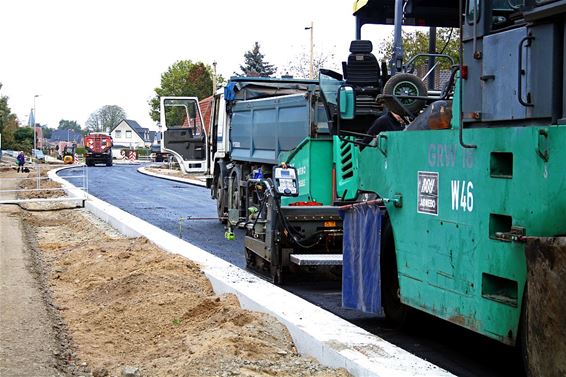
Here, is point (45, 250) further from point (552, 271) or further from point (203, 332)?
point (552, 271)

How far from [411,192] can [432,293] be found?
2.85ft

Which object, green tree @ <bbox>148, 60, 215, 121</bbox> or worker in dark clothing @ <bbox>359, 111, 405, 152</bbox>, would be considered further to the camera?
green tree @ <bbox>148, 60, 215, 121</bbox>

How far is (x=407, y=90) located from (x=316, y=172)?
254 inches

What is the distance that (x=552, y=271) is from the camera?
5027 mm

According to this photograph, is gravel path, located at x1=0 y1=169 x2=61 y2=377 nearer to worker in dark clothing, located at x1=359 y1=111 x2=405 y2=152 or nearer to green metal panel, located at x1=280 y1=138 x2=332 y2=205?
worker in dark clothing, located at x1=359 y1=111 x2=405 y2=152

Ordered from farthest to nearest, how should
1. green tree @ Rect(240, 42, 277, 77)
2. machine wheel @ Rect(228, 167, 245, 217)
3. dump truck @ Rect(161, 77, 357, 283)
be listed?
green tree @ Rect(240, 42, 277, 77) < machine wheel @ Rect(228, 167, 245, 217) < dump truck @ Rect(161, 77, 357, 283)

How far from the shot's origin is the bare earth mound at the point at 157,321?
693 cm

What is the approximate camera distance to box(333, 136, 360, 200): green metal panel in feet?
44.9

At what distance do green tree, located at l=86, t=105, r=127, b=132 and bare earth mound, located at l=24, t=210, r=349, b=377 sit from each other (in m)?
170

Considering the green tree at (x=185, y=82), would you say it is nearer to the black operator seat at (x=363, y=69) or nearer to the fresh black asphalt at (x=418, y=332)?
the fresh black asphalt at (x=418, y=332)

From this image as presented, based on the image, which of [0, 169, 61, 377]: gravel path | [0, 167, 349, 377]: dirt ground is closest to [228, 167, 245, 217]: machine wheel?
[0, 167, 349, 377]: dirt ground

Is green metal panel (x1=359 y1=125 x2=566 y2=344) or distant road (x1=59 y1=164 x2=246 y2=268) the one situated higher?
green metal panel (x1=359 y1=125 x2=566 y2=344)

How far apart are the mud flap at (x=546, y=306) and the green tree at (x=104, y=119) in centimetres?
17844

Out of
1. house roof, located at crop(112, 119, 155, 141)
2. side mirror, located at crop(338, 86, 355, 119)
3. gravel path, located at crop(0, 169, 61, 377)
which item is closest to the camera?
gravel path, located at crop(0, 169, 61, 377)
